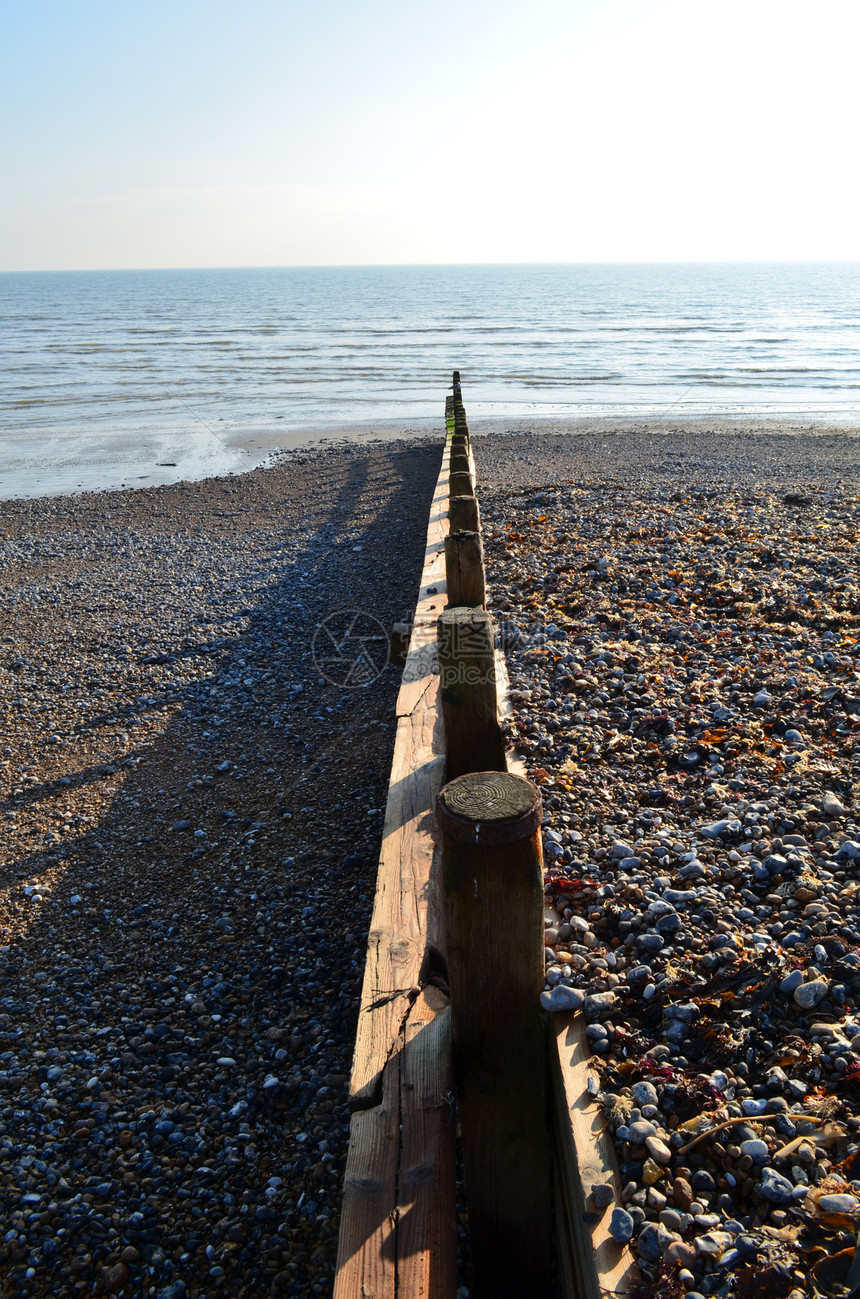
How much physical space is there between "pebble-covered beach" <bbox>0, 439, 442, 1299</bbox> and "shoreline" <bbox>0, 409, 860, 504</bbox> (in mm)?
7754

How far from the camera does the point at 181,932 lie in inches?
145

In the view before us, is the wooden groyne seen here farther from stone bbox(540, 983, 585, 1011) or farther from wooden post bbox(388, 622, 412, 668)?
wooden post bbox(388, 622, 412, 668)

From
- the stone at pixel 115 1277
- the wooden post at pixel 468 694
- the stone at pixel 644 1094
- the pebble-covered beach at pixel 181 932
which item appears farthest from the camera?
the wooden post at pixel 468 694

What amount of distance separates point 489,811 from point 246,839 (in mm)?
3013

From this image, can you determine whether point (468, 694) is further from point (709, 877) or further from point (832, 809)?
point (832, 809)

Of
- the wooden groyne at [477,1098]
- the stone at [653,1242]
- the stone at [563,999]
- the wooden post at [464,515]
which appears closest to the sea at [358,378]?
the wooden post at [464,515]

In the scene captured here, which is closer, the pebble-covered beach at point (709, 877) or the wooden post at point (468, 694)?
the pebble-covered beach at point (709, 877)

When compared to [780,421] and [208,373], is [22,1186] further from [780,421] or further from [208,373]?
[208,373]

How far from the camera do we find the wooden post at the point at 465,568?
13.6 feet

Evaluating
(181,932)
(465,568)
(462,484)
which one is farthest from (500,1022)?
(462,484)

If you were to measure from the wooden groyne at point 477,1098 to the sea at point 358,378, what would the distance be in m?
15.0

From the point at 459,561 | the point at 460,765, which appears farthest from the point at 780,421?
the point at 460,765

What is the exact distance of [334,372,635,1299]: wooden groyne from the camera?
1659 mm

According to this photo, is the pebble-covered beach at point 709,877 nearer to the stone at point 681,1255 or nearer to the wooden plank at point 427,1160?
the stone at point 681,1255
